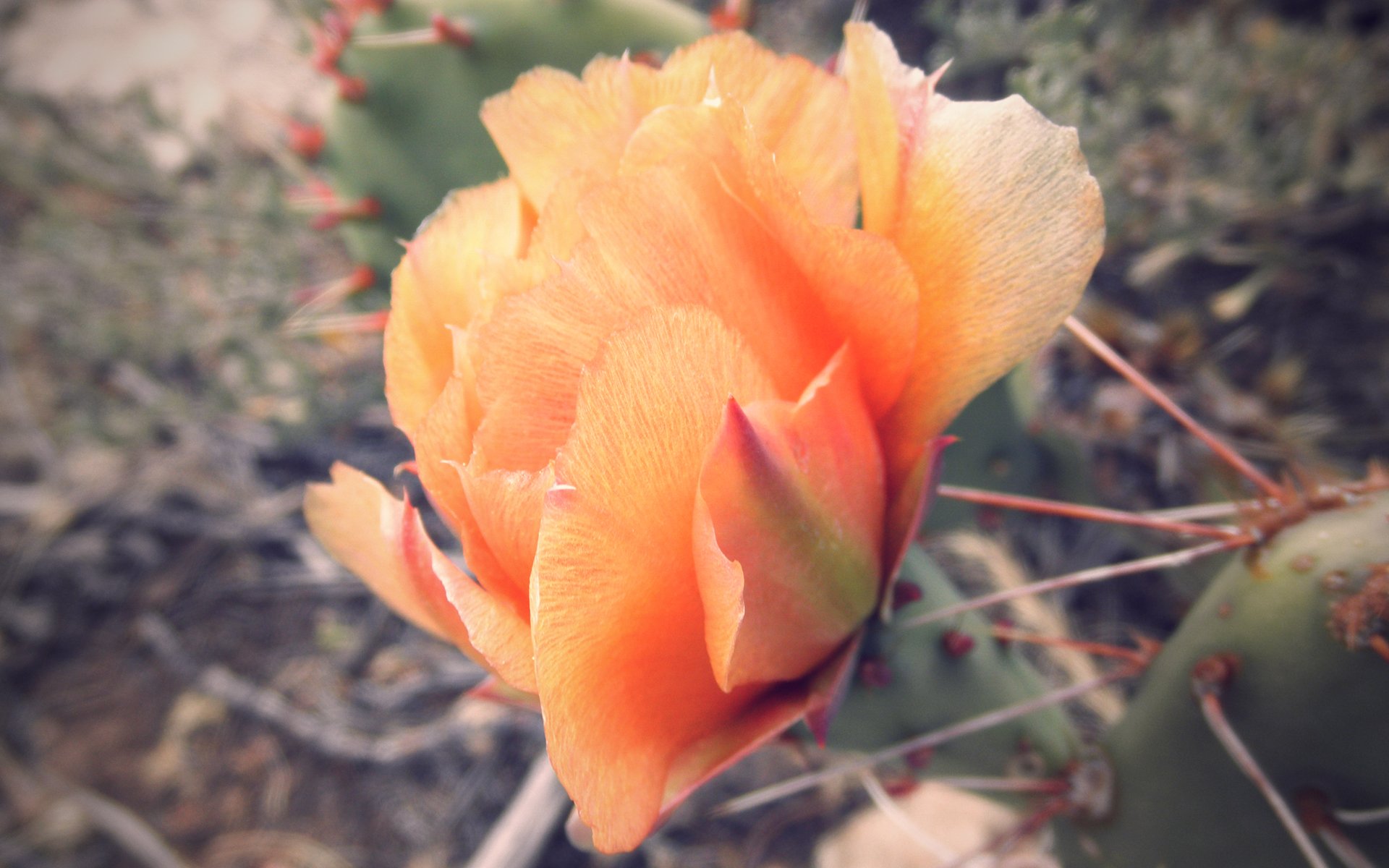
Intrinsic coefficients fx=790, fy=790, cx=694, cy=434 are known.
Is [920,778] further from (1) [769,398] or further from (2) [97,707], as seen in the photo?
(2) [97,707]

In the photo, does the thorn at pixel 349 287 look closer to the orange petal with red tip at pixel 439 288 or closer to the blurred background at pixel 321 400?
the blurred background at pixel 321 400

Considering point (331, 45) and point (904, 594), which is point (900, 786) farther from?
point (331, 45)

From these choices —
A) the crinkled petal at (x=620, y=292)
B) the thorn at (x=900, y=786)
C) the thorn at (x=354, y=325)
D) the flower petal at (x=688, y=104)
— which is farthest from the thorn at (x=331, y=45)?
the thorn at (x=900, y=786)

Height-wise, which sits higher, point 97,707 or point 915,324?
point 915,324

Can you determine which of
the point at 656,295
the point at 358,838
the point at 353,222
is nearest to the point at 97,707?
the point at 358,838

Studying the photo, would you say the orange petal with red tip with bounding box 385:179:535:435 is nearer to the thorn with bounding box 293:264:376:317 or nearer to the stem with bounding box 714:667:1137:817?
the stem with bounding box 714:667:1137:817

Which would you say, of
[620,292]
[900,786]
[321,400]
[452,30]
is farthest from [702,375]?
[321,400]

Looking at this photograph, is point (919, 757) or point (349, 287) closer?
point (919, 757)
